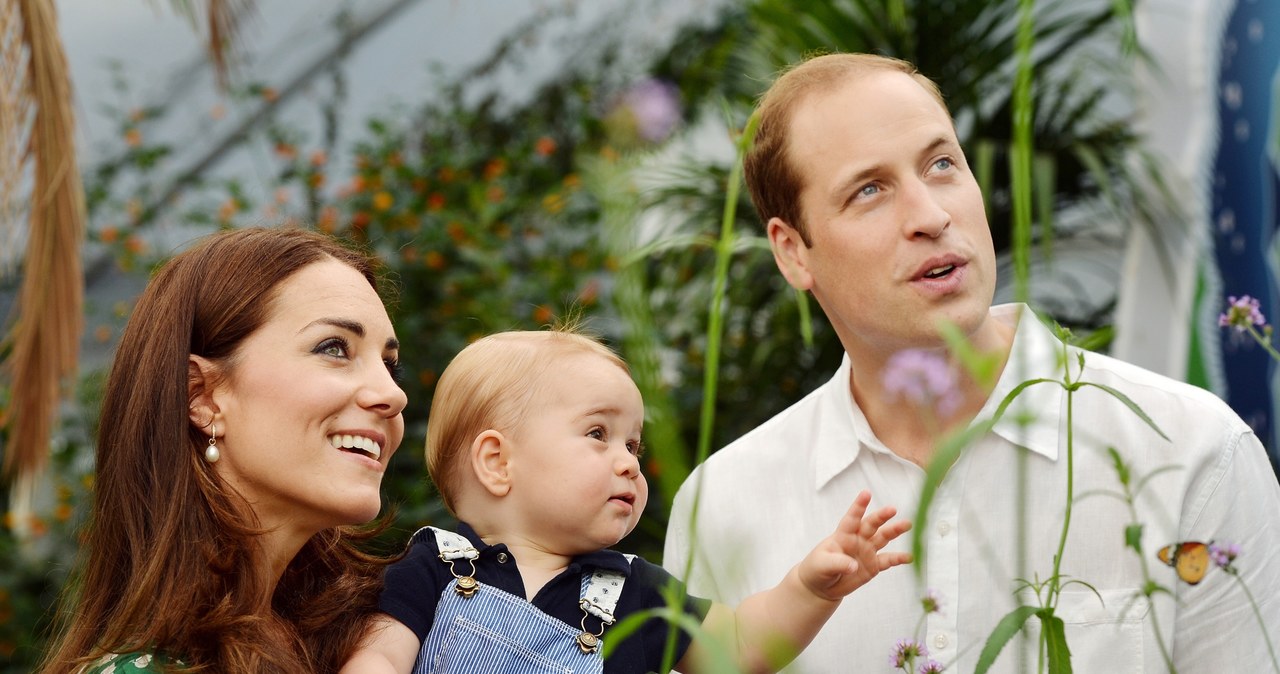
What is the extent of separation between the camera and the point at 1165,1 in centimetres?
386

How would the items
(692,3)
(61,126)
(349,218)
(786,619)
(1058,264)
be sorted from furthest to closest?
(692,3) → (349,218) → (1058,264) → (61,126) → (786,619)

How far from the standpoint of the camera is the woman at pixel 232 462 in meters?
1.66

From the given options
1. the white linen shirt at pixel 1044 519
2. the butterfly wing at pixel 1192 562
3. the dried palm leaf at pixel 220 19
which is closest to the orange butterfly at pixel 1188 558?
the butterfly wing at pixel 1192 562

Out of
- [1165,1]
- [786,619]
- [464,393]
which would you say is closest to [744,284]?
[1165,1]

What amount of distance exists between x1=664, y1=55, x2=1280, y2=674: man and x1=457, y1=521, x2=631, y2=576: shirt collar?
10cm

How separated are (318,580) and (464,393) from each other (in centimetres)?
32

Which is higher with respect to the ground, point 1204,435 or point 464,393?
point 1204,435

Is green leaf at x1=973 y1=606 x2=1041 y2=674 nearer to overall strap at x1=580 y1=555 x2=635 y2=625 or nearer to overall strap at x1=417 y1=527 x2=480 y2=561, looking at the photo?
overall strap at x1=580 y1=555 x2=635 y2=625

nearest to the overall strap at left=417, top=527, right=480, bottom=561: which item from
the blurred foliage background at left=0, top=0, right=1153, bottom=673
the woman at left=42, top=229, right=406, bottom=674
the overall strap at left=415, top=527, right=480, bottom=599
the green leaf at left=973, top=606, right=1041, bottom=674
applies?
the overall strap at left=415, top=527, right=480, bottom=599

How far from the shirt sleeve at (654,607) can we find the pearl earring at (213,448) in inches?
21.7

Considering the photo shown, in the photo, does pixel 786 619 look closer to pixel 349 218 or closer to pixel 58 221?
pixel 58 221

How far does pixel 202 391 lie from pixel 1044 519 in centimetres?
119

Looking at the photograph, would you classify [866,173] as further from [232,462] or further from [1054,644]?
[1054,644]

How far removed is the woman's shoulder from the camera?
5.17ft
